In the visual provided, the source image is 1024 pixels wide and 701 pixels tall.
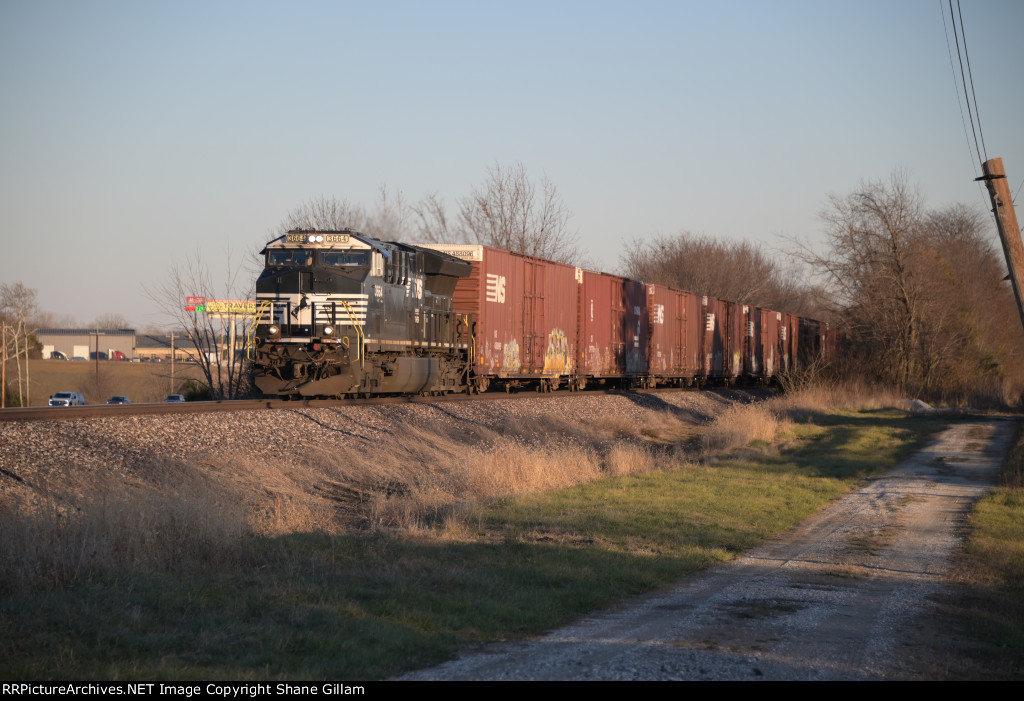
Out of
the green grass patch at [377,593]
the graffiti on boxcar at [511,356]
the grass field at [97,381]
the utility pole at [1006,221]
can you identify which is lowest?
the green grass patch at [377,593]

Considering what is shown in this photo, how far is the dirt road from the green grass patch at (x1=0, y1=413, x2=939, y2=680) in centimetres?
41

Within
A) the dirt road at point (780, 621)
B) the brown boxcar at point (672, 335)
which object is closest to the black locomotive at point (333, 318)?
the dirt road at point (780, 621)

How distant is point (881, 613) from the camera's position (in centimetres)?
684

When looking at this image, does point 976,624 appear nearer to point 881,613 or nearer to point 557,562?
point 881,613

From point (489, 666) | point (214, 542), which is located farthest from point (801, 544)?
point (214, 542)

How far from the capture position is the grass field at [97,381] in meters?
66.3

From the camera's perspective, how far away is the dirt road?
17.4 ft

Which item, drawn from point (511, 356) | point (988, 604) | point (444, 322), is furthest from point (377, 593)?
point (511, 356)

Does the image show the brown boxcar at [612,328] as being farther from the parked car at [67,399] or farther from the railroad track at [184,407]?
the parked car at [67,399]

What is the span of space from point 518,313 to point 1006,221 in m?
14.8

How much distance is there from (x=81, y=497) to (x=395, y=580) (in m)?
5.28

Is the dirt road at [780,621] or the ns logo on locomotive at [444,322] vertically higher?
the ns logo on locomotive at [444,322]

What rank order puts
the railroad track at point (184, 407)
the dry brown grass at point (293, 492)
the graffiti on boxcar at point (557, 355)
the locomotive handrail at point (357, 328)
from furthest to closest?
the graffiti on boxcar at point (557, 355) → the locomotive handrail at point (357, 328) → the railroad track at point (184, 407) → the dry brown grass at point (293, 492)

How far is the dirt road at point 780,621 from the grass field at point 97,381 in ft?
194
